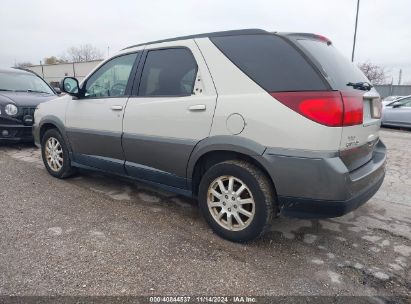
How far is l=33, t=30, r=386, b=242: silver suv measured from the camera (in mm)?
2529

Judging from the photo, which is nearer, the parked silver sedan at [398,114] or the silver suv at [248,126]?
the silver suv at [248,126]

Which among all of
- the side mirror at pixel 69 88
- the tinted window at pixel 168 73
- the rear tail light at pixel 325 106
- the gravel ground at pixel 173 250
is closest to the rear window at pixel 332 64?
the rear tail light at pixel 325 106

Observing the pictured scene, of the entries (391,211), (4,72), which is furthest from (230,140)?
(4,72)

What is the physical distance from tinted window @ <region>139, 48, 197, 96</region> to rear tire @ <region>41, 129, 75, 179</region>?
5.66 feet

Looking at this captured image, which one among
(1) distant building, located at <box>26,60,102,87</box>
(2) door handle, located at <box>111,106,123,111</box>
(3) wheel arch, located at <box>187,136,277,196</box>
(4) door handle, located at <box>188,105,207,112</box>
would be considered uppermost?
(1) distant building, located at <box>26,60,102,87</box>

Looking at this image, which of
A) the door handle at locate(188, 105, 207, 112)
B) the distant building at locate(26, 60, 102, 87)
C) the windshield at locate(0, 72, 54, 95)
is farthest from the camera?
the distant building at locate(26, 60, 102, 87)

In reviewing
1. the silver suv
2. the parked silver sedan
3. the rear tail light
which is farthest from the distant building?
the rear tail light

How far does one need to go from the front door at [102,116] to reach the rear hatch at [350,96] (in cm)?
195

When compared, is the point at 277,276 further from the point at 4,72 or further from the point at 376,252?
the point at 4,72

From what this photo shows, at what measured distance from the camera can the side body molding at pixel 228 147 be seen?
107 inches

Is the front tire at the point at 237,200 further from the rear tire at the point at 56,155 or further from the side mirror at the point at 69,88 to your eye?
the rear tire at the point at 56,155

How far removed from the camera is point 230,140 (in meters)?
2.83

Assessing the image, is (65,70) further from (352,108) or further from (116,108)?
(352,108)

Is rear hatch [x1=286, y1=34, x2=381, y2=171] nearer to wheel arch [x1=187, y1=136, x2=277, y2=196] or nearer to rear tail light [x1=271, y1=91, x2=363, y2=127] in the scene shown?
rear tail light [x1=271, y1=91, x2=363, y2=127]
